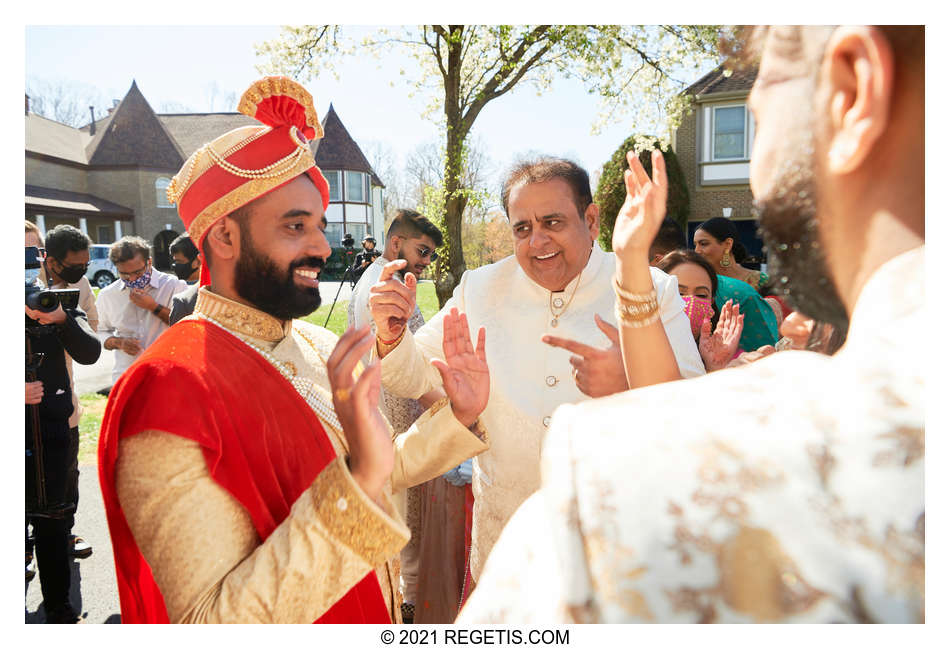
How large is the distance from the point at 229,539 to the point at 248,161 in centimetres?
83

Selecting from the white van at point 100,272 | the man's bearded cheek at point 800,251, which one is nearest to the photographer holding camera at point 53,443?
the man's bearded cheek at point 800,251

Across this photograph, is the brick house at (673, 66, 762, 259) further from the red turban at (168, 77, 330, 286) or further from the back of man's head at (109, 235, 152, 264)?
the back of man's head at (109, 235, 152, 264)

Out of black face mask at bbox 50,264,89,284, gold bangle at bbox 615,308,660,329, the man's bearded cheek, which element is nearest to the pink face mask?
gold bangle at bbox 615,308,660,329

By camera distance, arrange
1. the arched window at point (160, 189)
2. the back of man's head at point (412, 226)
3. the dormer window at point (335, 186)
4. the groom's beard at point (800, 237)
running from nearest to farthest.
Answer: the groom's beard at point (800, 237) < the arched window at point (160, 189) < the dormer window at point (335, 186) < the back of man's head at point (412, 226)

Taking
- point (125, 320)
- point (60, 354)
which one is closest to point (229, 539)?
point (60, 354)

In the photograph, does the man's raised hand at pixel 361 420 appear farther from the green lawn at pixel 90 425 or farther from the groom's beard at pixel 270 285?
the green lawn at pixel 90 425

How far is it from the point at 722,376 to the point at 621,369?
88 cm

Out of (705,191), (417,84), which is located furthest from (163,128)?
(705,191)

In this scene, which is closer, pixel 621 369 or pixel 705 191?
pixel 621 369

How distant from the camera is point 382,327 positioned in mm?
1784

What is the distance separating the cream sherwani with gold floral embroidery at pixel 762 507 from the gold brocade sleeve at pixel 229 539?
59cm

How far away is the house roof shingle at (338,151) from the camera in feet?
6.09

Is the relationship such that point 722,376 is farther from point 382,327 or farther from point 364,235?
point 364,235
